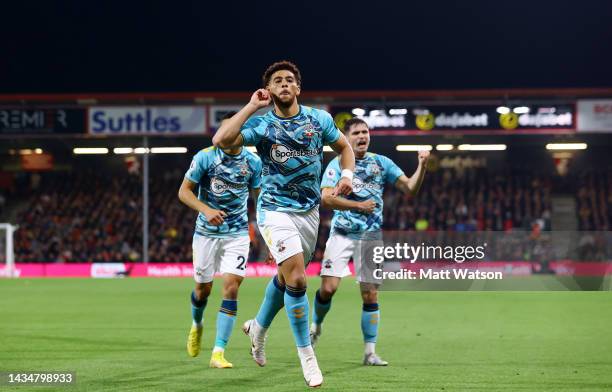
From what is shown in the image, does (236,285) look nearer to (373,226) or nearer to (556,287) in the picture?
(373,226)

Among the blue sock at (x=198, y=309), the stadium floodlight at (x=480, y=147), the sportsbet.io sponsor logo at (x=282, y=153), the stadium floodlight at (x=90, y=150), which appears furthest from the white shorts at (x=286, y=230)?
the stadium floodlight at (x=90, y=150)

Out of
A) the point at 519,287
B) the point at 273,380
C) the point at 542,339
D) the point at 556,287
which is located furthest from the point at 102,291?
the point at 273,380

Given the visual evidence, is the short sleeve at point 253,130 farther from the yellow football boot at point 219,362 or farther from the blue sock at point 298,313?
the yellow football boot at point 219,362

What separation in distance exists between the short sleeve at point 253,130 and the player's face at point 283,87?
226 mm

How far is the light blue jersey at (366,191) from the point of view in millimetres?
9602

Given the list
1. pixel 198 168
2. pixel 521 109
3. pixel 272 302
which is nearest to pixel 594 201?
pixel 521 109

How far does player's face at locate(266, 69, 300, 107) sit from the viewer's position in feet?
24.7

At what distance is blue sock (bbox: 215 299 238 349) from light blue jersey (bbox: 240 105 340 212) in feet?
5.76

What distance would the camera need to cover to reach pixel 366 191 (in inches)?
378

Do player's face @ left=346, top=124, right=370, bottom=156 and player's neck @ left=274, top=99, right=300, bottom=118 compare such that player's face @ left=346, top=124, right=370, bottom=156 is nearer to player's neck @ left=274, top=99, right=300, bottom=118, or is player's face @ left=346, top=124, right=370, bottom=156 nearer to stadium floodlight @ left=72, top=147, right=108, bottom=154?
player's neck @ left=274, top=99, right=300, bottom=118

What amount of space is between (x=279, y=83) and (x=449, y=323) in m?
7.36

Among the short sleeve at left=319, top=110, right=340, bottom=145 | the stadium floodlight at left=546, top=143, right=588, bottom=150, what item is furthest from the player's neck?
the stadium floodlight at left=546, top=143, right=588, bottom=150

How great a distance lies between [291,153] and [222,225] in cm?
223

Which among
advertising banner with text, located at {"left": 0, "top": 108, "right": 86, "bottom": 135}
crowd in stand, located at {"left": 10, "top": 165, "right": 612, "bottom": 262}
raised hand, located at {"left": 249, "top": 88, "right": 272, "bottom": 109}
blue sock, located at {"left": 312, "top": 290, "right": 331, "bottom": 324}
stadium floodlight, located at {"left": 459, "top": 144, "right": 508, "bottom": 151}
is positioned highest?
raised hand, located at {"left": 249, "top": 88, "right": 272, "bottom": 109}
